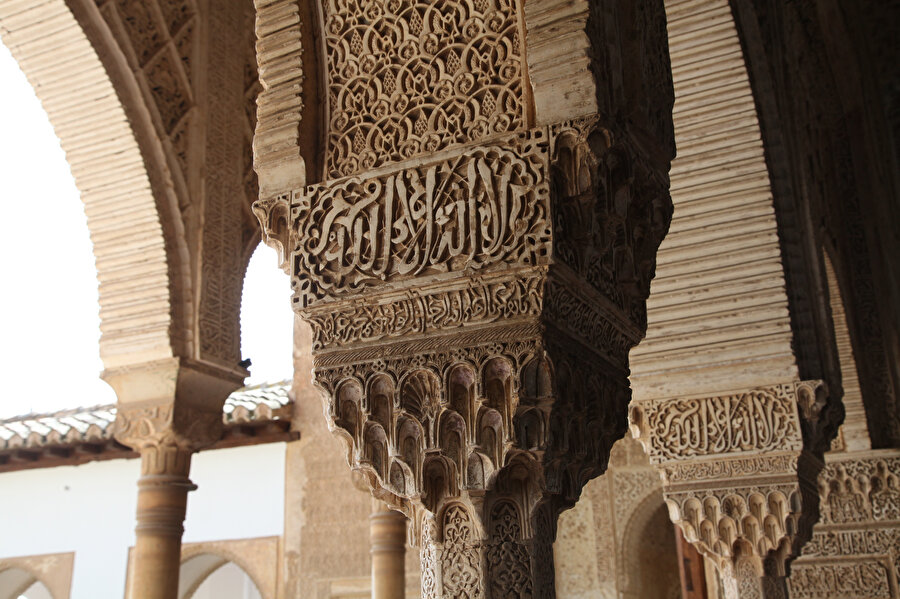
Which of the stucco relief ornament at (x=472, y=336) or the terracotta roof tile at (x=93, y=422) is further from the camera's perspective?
the terracotta roof tile at (x=93, y=422)

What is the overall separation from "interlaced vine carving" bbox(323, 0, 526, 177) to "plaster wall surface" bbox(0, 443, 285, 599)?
8.98 m

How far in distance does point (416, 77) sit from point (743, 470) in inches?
115

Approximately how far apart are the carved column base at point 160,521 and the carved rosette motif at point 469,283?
3197 mm

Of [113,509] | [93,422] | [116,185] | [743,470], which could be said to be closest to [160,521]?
[116,185]

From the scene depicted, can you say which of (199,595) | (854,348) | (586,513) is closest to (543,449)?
(854,348)

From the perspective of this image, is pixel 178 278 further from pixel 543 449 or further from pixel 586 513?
pixel 586 513

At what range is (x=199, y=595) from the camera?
53.1ft

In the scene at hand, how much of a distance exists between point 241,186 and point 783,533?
3825 mm

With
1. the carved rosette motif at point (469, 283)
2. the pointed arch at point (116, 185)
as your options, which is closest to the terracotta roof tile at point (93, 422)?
the pointed arch at point (116, 185)

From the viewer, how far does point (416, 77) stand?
2697 millimetres

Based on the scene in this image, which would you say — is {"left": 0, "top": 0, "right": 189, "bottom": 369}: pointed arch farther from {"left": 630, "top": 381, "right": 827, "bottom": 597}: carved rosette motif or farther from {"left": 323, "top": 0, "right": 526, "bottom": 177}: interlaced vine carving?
{"left": 323, "top": 0, "right": 526, "bottom": 177}: interlaced vine carving

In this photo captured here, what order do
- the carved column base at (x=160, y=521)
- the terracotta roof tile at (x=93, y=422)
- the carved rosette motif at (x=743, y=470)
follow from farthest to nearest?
the terracotta roof tile at (x=93, y=422) < the carved column base at (x=160, y=521) < the carved rosette motif at (x=743, y=470)

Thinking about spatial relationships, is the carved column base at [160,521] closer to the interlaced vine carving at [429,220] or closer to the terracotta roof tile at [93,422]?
the interlaced vine carving at [429,220]

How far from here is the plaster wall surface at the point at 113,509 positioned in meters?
11.1
